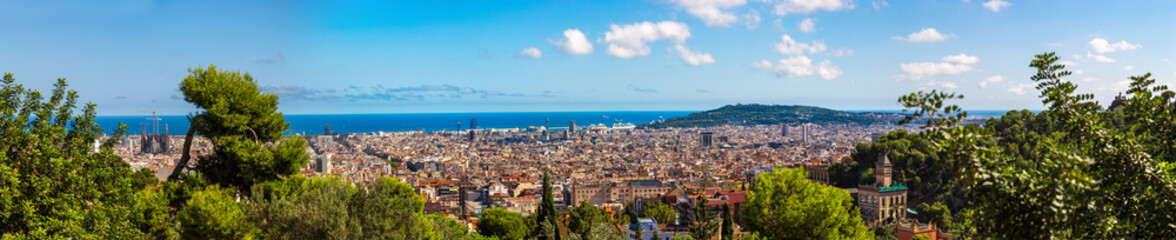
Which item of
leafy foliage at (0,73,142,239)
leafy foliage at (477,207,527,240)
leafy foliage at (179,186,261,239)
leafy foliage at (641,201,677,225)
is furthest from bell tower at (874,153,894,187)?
leafy foliage at (0,73,142,239)

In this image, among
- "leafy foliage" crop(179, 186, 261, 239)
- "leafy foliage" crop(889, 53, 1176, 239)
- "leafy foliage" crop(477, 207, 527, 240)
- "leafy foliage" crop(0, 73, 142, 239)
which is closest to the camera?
"leafy foliage" crop(889, 53, 1176, 239)

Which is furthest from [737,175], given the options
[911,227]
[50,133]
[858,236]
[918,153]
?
[50,133]

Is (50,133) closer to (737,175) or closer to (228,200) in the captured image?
(228,200)

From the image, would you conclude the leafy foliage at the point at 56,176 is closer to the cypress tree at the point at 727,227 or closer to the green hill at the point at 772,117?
the cypress tree at the point at 727,227

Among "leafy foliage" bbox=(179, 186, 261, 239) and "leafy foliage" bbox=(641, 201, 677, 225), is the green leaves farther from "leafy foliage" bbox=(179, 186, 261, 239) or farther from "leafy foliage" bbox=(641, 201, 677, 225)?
"leafy foliage" bbox=(641, 201, 677, 225)

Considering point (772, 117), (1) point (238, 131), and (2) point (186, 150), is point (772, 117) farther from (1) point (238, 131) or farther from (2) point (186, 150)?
(2) point (186, 150)

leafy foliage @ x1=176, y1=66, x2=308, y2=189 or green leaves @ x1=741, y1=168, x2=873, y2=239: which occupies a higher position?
leafy foliage @ x1=176, y1=66, x2=308, y2=189

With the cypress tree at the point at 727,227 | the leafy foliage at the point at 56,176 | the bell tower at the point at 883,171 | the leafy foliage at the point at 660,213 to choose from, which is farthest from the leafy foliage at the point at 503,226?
the bell tower at the point at 883,171

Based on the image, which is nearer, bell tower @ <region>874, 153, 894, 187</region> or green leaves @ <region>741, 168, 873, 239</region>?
green leaves @ <region>741, 168, 873, 239</region>
